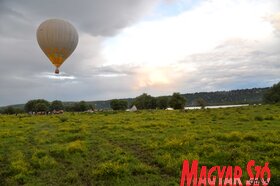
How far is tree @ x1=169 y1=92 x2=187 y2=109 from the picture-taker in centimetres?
10062

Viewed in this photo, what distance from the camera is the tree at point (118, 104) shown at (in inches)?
4668

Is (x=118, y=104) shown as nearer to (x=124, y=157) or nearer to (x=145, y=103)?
(x=145, y=103)

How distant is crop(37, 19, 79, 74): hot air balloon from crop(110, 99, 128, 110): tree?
83267mm

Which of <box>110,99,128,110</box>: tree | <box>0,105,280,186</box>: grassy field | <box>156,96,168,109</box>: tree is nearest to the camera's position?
<box>0,105,280,186</box>: grassy field

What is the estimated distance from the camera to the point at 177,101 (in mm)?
100625

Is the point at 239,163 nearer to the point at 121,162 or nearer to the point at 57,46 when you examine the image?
the point at 121,162

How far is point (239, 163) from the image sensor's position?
584 inches

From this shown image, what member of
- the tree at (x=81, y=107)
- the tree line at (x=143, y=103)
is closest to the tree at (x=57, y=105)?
the tree line at (x=143, y=103)

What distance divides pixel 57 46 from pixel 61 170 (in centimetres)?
2066

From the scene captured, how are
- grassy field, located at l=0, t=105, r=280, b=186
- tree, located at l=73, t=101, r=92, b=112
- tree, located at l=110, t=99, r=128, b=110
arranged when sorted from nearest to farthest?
grassy field, located at l=0, t=105, r=280, b=186
tree, located at l=110, t=99, r=128, b=110
tree, located at l=73, t=101, r=92, b=112

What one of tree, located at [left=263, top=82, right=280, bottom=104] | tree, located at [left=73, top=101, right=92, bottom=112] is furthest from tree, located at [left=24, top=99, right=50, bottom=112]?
tree, located at [left=263, top=82, right=280, bottom=104]

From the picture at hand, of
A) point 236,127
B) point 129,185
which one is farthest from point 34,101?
point 129,185

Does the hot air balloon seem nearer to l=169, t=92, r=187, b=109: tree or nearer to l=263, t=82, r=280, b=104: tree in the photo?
l=169, t=92, r=187, b=109: tree

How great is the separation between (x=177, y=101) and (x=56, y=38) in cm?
7041
